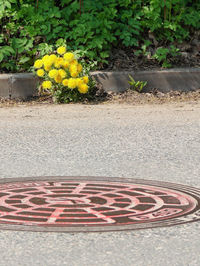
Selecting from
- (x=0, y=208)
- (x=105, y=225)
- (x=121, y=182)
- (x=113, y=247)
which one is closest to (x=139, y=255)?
(x=113, y=247)

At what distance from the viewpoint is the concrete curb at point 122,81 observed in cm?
941

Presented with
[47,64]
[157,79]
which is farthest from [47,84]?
[157,79]

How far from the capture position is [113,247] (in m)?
3.45

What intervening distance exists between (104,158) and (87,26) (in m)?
4.77

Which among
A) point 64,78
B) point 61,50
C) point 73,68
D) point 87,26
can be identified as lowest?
point 64,78

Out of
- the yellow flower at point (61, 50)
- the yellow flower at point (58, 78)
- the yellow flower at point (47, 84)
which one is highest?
the yellow flower at point (61, 50)

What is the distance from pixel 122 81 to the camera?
31.8 feet

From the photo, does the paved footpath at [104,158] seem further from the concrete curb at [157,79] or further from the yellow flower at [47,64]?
→ the concrete curb at [157,79]

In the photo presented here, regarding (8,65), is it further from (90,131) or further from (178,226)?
(178,226)

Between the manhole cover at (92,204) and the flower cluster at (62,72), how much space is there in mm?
4195

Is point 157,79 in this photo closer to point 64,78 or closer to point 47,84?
point 64,78

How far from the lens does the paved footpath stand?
3.36 metres

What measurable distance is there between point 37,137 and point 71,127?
25.2 inches

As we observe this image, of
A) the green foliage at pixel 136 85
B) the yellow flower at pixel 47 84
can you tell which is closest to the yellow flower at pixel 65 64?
the yellow flower at pixel 47 84
